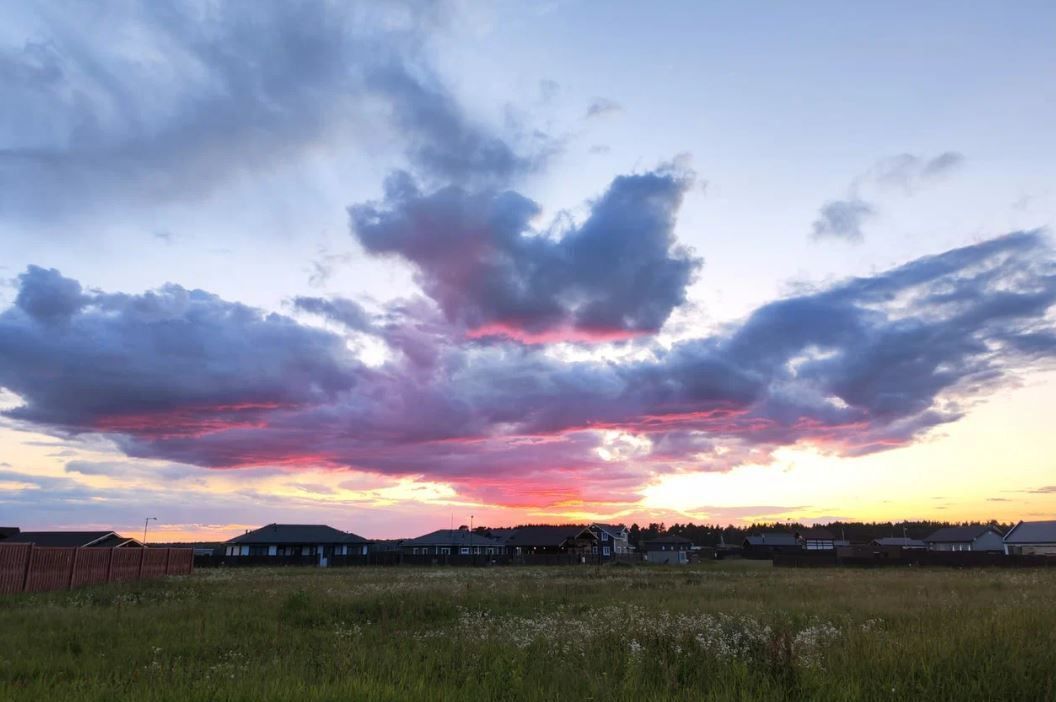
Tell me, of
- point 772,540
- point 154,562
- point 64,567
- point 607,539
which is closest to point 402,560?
point 154,562

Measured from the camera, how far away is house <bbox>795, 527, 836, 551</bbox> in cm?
14204

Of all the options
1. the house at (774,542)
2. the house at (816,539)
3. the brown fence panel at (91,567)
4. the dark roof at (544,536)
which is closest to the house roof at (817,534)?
the house at (816,539)

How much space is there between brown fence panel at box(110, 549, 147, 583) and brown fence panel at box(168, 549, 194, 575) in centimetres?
728

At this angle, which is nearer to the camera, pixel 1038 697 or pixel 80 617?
pixel 1038 697

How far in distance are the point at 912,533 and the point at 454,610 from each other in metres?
219

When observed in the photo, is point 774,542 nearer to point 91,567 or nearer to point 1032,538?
point 1032,538

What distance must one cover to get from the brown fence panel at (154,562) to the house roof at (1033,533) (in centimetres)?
11564

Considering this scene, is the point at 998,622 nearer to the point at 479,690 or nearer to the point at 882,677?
the point at 882,677

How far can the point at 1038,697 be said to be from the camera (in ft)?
26.9

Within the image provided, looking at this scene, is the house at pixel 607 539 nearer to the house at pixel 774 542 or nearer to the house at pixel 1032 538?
the house at pixel 774 542

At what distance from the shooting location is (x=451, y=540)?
11088 cm

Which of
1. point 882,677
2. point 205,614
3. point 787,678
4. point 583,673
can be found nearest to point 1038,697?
point 882,677

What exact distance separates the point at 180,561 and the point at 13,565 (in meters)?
24.0

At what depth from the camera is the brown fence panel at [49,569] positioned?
26984 millimetres
